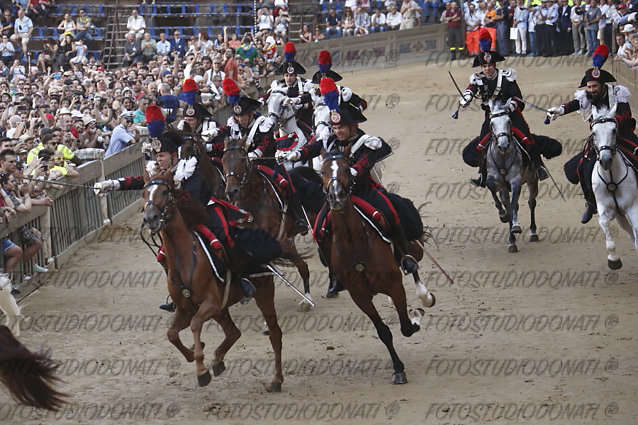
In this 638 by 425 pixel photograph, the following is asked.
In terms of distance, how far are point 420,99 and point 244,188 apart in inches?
738

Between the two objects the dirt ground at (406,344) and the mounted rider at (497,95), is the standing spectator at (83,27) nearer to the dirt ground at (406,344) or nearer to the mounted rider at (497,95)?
the dirt ground at (406,344)

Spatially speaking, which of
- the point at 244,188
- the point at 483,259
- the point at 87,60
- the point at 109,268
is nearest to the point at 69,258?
the point at 109,268

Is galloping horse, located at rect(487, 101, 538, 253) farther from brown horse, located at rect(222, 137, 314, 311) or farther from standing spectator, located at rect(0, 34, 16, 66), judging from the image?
standing spectator, located at rect(0, 34, 16, 66)

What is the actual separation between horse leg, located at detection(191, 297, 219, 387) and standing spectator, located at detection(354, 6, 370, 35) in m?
29.4

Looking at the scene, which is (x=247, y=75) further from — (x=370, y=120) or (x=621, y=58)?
(x=621, y=58)

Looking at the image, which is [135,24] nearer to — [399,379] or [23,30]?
[23,30]

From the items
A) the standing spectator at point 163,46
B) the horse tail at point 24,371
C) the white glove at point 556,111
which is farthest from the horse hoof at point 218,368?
the standing spectator at point 163,46

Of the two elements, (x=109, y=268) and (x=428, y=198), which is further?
(x=428, y=198)

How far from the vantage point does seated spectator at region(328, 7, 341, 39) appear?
38562 mm

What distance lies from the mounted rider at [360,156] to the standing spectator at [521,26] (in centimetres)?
2399

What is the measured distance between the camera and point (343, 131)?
11.4 meters

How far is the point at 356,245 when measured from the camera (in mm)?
10281

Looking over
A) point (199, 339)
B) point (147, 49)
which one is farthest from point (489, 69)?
point (147, 49)

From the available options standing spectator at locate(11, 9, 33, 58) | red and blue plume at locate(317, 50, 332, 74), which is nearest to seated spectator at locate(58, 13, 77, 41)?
standing spectator at locate(11, 9, 33, 58)
